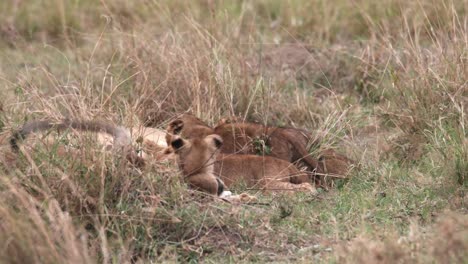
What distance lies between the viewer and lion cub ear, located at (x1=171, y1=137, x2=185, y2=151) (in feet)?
22.5

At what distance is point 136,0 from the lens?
11820 mm

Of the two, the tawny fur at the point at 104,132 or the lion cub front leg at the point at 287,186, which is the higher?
the tawny fur at the point at 104,132

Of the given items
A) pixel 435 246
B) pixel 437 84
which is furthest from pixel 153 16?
pixel 435 246

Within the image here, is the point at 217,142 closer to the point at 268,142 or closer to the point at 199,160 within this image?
the point at 199,160

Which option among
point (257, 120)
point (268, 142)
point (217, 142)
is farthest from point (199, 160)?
point (257, 120)

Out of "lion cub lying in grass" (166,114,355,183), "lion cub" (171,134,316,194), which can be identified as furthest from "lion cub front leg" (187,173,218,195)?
"lion cub lying in grass" (166,114,355,183)

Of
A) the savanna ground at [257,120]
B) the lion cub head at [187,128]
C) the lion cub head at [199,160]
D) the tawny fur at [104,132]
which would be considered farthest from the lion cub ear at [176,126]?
the tawny fur at [104,132]

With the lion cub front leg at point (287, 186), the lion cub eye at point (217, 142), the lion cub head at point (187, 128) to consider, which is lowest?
the lion cub front leg at point (287, 186)

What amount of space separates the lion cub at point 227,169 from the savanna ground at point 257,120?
0.93ft

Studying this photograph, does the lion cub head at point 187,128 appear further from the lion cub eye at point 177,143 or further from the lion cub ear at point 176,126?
the lion cub eye at point 177,143

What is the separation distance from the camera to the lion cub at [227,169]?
680 cm

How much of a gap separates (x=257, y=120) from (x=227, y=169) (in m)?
1.44

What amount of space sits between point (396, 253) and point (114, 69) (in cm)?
477

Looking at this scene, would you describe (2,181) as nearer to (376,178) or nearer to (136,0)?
(376,178)
